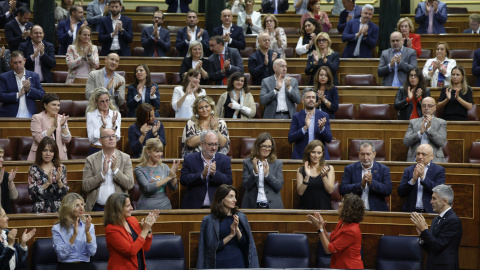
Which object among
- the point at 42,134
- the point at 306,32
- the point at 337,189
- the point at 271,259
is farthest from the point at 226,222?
the point at 306,32

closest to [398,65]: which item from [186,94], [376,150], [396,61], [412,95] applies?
[396,61]

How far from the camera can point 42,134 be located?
22.8 ft

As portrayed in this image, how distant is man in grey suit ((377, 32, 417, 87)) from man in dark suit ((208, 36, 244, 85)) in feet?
5.10

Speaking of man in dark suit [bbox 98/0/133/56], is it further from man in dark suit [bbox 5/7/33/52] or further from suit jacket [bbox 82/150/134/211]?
suit jacket [bbox 82/150/134/211]

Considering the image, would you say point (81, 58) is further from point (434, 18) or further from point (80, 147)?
point (434, 18)

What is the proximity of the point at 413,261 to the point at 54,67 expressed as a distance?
5126 millimetres

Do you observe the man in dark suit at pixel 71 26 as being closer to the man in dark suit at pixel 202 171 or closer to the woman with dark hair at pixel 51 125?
the woman with dark hair at pixel 51 125

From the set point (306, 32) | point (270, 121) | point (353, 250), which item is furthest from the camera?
point (306, 32)

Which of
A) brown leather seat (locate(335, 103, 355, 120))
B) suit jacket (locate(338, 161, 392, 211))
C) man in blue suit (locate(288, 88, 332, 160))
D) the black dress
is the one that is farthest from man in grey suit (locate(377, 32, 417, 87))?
the black dress

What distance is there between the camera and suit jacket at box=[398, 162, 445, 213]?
252 inches

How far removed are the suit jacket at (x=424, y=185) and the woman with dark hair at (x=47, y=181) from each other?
267 cm

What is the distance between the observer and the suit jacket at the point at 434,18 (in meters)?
10.5

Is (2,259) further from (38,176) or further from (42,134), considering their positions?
(42,134)

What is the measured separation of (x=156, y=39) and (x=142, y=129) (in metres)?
2.91
